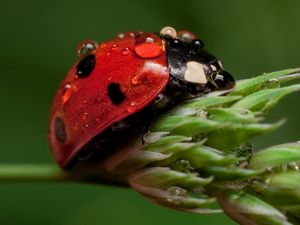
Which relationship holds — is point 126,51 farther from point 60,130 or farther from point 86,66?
point 60,130

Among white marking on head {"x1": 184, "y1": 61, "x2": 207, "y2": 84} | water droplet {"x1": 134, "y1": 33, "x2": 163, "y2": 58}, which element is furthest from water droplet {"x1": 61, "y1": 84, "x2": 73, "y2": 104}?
white marking on head {"x1": 184, "y1": 61, "x2": 207, "y2": 84}

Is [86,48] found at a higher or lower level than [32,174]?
higher

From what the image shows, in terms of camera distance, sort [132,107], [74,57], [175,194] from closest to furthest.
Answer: [175,194]
[132,107]
[74,57]

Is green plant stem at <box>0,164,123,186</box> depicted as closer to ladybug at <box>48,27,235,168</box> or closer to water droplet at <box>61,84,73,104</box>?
ladybug at <box>48,27,235,168</box>

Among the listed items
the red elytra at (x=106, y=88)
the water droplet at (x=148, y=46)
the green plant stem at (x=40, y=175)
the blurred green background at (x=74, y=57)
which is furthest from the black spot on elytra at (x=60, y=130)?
the blurred green background at (x=74, y=57)

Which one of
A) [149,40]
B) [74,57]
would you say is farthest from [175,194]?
[74,57]

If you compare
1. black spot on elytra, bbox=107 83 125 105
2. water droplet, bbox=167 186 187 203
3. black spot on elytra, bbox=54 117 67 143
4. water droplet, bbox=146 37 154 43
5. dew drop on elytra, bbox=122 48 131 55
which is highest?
water droplet, bbox=146 37 154 43

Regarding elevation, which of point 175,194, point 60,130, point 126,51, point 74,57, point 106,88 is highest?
point 74,57
